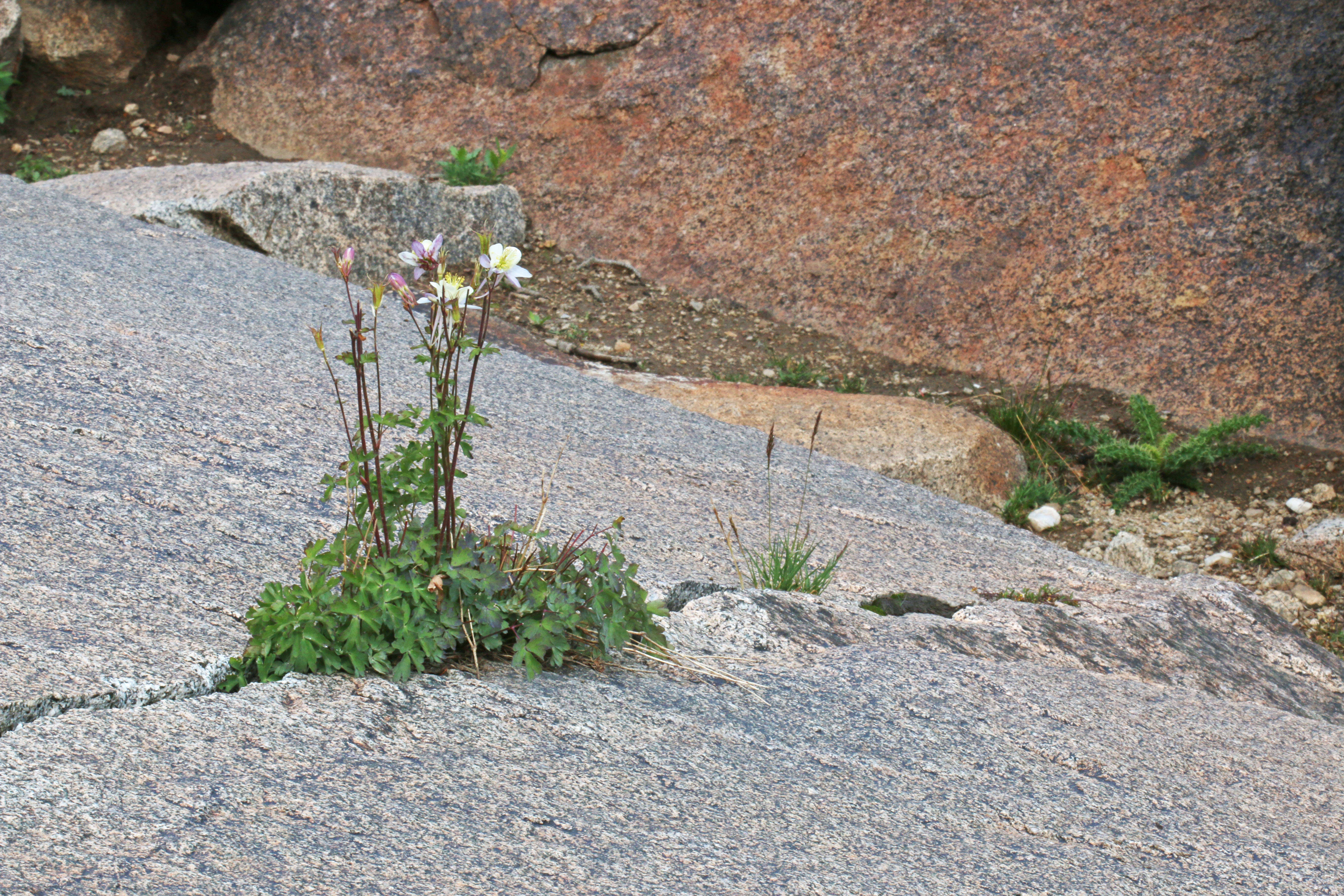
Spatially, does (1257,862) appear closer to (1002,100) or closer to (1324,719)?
(1324,719)

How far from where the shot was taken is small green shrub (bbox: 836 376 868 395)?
18.6 ft

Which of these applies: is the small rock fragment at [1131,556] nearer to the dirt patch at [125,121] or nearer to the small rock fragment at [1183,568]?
the small rock fragment at [1183,568]

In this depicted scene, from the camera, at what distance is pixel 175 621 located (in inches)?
72.1

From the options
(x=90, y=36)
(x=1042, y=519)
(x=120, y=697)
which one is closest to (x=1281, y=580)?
(x=1042, y=519)

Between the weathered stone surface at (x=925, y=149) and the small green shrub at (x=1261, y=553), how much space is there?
917mm

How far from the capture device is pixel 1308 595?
4.38 m

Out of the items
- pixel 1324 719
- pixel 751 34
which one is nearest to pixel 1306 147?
pixel 751 34

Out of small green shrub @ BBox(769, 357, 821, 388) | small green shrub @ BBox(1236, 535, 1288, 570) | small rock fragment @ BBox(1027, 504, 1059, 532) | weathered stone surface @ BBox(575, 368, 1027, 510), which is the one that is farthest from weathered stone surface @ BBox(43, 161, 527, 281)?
small green shrub @ BBox(1236, 535, 1288, 570)

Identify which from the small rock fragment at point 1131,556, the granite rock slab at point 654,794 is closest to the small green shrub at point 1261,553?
the small rock fragment at point 1131,556

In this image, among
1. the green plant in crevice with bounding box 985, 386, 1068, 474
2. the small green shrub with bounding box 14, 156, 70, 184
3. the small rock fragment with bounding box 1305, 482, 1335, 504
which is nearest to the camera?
the small rock fragment with bounding box 1305, 482, 1335, 504

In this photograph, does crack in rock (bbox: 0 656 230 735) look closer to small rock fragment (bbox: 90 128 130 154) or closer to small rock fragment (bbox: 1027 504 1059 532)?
small rock fragment (bbox: 1027 504 1059 532)

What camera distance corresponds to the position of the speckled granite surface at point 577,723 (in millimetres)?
1408

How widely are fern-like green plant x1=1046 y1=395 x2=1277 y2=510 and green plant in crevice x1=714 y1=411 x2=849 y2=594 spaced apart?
8.13 ft

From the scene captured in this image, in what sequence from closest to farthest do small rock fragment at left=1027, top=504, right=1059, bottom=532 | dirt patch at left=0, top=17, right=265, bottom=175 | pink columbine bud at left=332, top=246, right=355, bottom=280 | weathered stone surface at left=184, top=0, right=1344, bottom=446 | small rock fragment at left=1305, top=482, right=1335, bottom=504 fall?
1. pink columbine bud at left=332, top=246, right=355, bottom=280
2. small rock fragment at left=1027, top=504, right=1059, bottom=532
3. small rock fragment at left=1305, top=482, right=1335, bottom=504
4. weathered stone surface at left=184, top=0, right=1344, bottom=446
5. dirt patch at left=0, top=17, right=265, bottom=175
